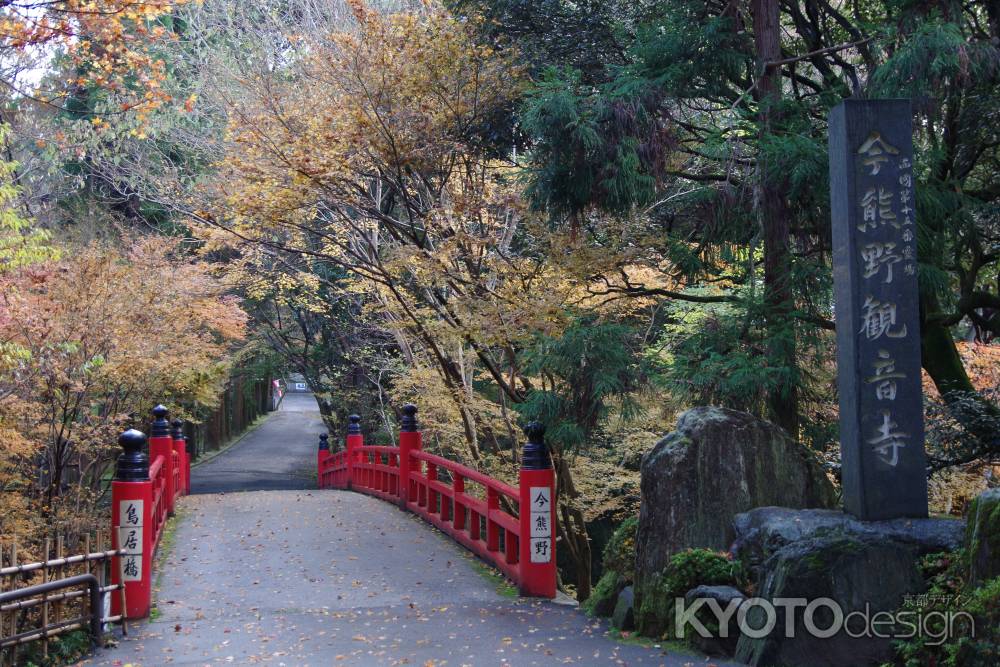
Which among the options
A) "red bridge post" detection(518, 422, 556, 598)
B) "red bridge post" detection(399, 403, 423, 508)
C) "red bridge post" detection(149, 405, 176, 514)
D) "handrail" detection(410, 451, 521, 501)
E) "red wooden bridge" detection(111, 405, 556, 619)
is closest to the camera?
"red wooden bridge" detection(111, 405, 556, 619)

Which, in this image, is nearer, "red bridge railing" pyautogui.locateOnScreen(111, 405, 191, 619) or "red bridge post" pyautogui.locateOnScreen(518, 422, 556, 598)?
"red bridge railing" pyautogui.locateOnScreen(111, 405, 191, 619)

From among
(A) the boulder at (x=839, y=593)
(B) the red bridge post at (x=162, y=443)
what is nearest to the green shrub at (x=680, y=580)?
(A) the boulder at (x=839, y=593)

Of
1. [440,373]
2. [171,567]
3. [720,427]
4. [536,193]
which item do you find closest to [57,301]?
[171,567]

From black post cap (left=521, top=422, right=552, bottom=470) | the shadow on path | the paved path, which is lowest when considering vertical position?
the shadow on path

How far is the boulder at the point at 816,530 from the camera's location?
5.91 metres

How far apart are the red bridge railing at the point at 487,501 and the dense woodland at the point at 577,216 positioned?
1203 mm

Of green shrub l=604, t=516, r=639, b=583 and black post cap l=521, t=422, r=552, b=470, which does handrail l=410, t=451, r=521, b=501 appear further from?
green shrub l=604, t=516, r=639, b=583

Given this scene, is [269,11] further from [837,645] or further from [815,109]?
[837,645]

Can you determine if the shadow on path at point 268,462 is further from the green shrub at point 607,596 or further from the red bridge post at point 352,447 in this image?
the green shrub at point 607,596

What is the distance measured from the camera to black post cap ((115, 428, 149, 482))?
8.01 m

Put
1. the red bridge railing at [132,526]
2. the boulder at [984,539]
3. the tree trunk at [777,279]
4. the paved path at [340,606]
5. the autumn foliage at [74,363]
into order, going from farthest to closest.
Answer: the autumn foliage at [74,363], the tree trunk at [777,279], the red bridge railing at [132,526], the paved path at [340,606], the boulder at [984,539]

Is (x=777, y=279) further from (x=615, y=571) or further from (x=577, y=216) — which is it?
(x=615, y=571)
